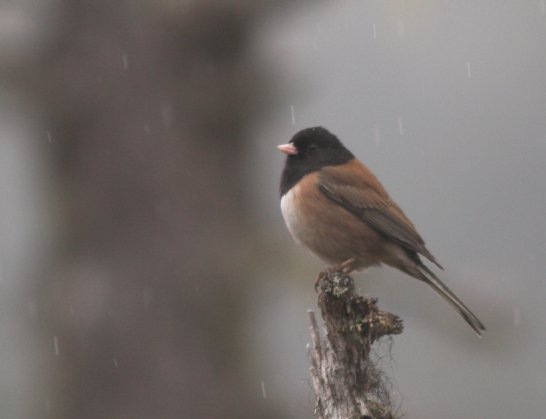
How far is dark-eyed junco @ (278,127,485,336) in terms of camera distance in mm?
5445

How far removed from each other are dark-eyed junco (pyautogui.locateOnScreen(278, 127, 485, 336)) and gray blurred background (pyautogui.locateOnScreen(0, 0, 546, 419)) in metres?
0.13

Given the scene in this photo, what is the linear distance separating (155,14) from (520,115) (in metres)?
6.53

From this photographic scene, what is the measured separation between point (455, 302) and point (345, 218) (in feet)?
2.17

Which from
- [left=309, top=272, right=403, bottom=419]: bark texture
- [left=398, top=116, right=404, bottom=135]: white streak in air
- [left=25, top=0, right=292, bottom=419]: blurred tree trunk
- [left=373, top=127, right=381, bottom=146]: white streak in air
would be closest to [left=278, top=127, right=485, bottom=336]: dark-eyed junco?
[left=25, top=0, right=292, bottom=419]: blurred tree trunk

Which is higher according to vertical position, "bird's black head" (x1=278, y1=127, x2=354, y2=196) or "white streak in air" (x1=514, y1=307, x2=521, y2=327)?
"bird's black head" (x1=278, y1=127, x2=354, y2=196)

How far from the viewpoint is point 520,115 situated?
12117mm

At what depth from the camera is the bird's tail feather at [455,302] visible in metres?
5.34

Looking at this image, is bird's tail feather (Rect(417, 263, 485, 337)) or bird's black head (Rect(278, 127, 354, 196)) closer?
bird's tail feather (Rect(417, 263, 485, 337))

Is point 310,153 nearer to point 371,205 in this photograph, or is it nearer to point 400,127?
point 371,205

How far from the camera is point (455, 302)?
5359 millimetres

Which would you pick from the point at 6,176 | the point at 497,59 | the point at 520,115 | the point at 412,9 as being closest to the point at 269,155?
the point at 412,9

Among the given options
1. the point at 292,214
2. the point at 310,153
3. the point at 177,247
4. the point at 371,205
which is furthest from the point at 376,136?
the point at 292,214

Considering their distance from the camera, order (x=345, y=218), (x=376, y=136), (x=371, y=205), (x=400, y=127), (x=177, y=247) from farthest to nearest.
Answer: (x=400, y=127), (x=376, y=136), (x=177, y=247), (x=371, y=205), (x=345, y=218)

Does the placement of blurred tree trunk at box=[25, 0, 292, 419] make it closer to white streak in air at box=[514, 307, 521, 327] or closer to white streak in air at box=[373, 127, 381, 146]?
white streak in air at box=[514, 307, 521, 327]
